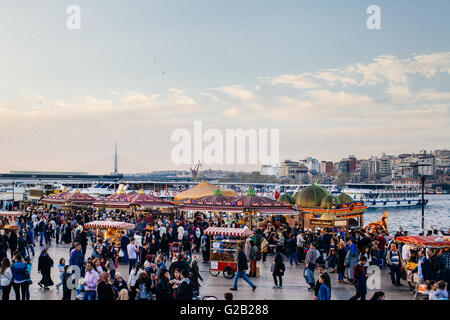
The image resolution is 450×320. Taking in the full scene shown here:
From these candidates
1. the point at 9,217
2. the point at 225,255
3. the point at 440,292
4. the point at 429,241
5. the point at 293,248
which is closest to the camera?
the point at 440,292

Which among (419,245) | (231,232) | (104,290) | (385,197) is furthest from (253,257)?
(385,197)

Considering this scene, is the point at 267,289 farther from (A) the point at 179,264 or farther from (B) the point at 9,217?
(B) the point at 9,217

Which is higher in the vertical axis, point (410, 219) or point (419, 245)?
point (419, 245)

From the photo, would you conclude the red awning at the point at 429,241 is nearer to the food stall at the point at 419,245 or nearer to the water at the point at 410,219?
the food stall at the point at 419,245

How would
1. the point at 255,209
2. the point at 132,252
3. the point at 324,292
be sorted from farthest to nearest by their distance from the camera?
the point at 255,209
the point at 132,252
the point at 324,292

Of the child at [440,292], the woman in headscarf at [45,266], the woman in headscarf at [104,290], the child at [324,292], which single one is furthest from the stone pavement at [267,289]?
the child at [440,292]

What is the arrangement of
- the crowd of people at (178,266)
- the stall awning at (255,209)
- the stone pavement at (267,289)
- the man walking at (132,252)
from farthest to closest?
the stall awning at (255,209) < the man walking at (132,252) < the stone pavement at (267,289) < the crowd of people at (178,266)

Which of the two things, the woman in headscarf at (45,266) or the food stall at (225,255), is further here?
the food stall at (225,255)

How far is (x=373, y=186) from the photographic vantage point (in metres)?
118
